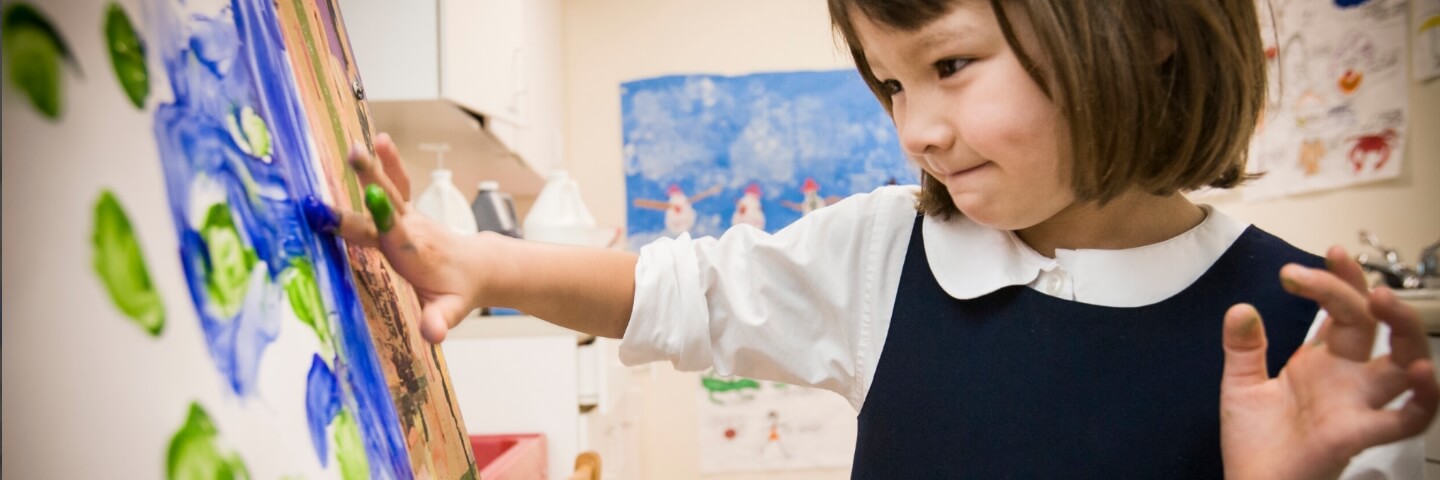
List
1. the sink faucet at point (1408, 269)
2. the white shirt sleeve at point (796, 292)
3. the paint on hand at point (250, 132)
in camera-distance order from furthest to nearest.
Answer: the sink faucet at point (1408, 269) < the white shirt sleeve at point (796, 292) < the paint on hand at point (250, 132)

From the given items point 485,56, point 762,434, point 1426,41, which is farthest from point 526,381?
point 1426,41

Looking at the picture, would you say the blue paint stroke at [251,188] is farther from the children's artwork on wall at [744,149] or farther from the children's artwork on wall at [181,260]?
the children's artwork on wall at [744,149]

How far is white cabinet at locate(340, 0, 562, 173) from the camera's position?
1273mm

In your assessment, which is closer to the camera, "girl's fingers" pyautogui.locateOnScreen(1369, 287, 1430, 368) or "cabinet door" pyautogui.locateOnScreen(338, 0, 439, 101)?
"girl's fingers" pyautogui.locateOnScreen(1369, 287, 1430, 368)

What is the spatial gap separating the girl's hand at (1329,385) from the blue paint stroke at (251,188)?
45cm

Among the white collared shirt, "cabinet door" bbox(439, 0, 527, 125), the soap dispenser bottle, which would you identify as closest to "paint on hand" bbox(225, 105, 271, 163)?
the white collared shirt

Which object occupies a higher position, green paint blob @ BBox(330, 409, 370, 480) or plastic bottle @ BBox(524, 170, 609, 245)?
plastic bottle @ BBox(524, 170, 609, 245)

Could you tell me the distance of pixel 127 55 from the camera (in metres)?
0.31

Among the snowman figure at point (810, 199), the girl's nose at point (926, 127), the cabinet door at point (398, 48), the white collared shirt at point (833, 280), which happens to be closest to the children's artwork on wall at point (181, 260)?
the white collared shirt at point (833, 280)

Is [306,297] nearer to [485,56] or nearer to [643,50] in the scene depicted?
[485,56]

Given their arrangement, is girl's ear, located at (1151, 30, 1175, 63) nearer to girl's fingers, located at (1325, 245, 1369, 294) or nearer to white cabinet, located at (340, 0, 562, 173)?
girl's fingers, located at (1325, 245, 1369, 294)

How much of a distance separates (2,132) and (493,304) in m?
0.36

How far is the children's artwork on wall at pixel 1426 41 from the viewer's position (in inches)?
68.3

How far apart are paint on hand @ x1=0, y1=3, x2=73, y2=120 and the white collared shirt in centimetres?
45
